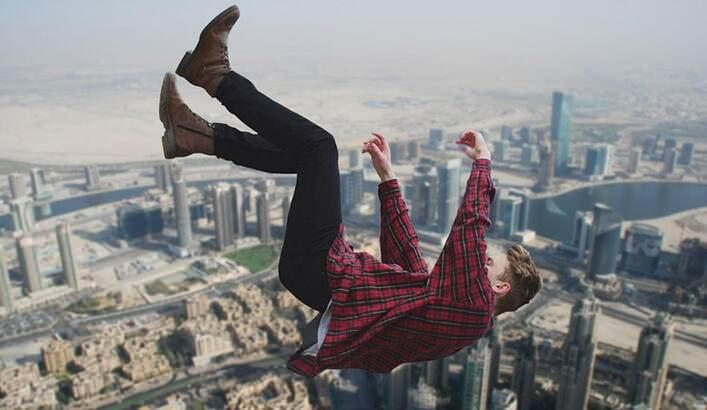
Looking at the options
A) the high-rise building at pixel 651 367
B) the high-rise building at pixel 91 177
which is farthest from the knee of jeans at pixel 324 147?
the high-rise building at pixel 91 177

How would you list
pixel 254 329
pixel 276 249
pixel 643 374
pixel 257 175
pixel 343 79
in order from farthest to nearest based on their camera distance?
pixel 343 79 < pixel 257 175 < pixel 276 249 < pixel 254 329 < pixel 643 374

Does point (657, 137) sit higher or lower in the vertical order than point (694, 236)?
higher

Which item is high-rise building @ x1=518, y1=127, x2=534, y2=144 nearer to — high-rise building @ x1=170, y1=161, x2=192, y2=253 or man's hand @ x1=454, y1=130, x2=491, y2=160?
high-rise building @ x1=170, y1=161, x2=192, y2=253

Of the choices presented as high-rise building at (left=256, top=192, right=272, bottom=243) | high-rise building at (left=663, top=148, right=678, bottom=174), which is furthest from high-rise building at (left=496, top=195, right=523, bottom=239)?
high-rise building at (left=663, top=148, right=678, bottom=174)

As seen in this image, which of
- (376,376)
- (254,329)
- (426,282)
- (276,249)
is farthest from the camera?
(276,249)

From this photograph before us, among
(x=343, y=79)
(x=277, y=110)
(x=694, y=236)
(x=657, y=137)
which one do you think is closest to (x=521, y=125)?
(x=657, y=137)

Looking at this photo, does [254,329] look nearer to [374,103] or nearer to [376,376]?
[376,376]
